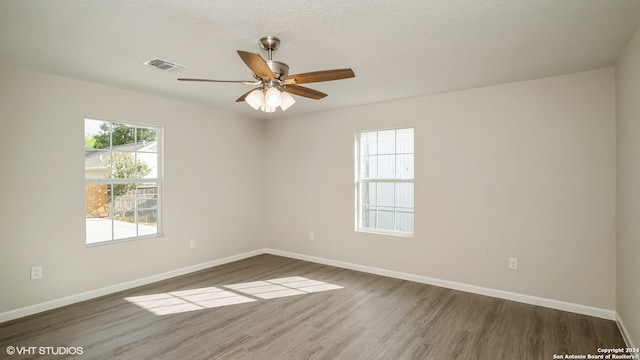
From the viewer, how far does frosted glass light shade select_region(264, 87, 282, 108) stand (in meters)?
2.23

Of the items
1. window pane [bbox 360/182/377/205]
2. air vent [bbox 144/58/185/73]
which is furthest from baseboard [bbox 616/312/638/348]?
air vent [bbox 144/58/185/73]

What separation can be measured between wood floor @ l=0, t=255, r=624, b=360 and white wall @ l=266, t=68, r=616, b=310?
378mm

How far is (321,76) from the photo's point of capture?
2246mm

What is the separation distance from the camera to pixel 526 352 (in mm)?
2533

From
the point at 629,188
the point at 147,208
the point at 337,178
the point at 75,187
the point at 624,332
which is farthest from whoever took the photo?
the point at 337,178

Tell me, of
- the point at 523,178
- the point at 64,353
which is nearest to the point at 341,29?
the point at 523,178

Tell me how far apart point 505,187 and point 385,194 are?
1540 millimetres

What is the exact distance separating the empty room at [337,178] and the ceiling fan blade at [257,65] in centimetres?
1

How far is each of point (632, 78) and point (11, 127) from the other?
5.38 meters

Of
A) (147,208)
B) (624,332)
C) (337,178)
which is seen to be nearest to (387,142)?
(337,178)

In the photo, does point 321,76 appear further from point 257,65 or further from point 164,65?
point 164,65

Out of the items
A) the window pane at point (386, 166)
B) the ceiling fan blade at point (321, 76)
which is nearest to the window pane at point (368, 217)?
the window pane at point (386, 166)

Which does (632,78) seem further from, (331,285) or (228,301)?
(228,301)

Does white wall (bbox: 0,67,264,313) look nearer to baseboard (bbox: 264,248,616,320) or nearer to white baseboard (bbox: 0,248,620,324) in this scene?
white baseboard (bbox: 0,248,620,324)
